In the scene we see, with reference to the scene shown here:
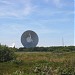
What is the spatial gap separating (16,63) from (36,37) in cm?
4244

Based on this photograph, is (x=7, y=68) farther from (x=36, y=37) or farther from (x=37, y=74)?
(x=36, y=37)

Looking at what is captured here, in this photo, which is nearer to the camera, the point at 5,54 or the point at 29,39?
the point at 5,54

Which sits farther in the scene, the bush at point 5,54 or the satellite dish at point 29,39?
the satellite dish at point 29,39

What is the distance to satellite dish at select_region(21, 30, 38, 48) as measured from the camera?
73.7 meters

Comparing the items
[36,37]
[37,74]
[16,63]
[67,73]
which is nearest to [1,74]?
[37,74]

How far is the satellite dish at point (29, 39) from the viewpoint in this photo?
73.7 m

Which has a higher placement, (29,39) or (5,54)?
(29,39)

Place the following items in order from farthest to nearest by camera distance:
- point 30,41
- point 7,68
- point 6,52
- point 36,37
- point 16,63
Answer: point 30,41, point 36,37, point 6,52, point 16,63, point 7,68

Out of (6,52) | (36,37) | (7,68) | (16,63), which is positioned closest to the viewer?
(7,68)

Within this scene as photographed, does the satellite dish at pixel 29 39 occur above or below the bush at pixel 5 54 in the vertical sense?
above

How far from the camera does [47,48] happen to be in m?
76.4

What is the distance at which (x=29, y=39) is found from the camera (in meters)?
77.8

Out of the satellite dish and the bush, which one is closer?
the bush

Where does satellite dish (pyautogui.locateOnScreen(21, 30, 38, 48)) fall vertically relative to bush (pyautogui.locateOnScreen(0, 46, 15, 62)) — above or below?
above
